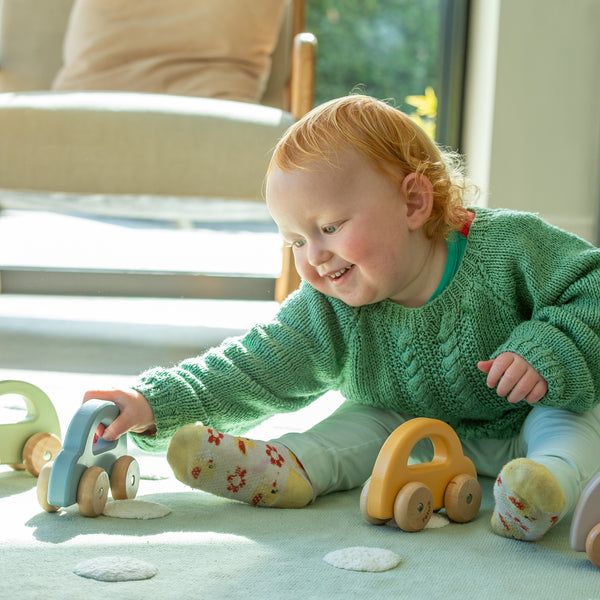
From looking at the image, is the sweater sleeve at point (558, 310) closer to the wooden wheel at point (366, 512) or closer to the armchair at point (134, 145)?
the wooden wheel at point (366, 512)

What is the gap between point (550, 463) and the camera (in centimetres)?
71

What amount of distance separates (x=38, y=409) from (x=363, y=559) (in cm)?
40

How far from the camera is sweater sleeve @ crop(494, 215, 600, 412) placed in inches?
30.4


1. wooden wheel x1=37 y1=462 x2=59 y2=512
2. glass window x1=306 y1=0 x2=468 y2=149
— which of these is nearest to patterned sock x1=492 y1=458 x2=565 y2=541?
wooden wheel x1=37 y1=462 x2=59 y2=512

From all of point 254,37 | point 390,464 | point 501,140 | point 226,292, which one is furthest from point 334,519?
point 501,140

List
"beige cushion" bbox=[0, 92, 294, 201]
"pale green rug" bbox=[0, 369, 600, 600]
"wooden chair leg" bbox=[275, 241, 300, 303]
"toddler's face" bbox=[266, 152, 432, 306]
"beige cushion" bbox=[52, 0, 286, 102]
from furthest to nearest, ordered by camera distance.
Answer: "beige cushion" bbox=[52, 0, 286, 102], "wooden chair leg" bbox=[275, 241, 300, 303], "beige cushion" bbox=[0, 92, 294, 201], "toddler's face" bbox=[266, 152, 432, 306], "pale green rug" bbox=[0, 369, 600, 600]

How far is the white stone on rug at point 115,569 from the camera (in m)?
0.55

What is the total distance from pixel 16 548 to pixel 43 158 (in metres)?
1.02

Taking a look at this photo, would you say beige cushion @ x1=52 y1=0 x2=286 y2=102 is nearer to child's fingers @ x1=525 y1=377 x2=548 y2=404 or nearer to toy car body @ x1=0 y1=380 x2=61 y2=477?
toy car body @ x1=0 y1=380 x2=61 y2=477

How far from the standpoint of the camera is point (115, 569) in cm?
56

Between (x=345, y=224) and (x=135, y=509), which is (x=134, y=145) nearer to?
(x=345, y=224)

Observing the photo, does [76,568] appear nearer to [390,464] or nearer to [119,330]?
[390,464]

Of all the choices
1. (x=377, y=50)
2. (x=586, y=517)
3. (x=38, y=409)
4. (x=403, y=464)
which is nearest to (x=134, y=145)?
(x=38, y=409)

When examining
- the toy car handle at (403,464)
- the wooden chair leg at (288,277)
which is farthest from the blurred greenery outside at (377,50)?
the toy car handle at (403,464)
